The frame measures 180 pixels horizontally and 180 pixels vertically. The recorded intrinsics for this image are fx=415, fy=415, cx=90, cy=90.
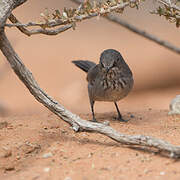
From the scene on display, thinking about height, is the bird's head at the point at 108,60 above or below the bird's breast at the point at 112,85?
above

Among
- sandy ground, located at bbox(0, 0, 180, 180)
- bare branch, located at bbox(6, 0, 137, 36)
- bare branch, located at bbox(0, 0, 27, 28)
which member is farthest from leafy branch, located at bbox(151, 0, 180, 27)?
bare branch, located at bbox(0, 0, 27, 28)

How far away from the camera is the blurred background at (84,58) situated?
10.2 meters

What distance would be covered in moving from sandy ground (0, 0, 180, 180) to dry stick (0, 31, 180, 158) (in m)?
0.09

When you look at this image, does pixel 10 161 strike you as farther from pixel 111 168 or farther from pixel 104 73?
pixel 104 73

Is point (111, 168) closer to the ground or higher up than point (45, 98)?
closer to the ground

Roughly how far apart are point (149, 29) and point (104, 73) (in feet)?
35.7

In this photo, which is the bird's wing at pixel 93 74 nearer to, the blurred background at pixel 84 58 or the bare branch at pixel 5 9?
the blurred background at pixel 84 58

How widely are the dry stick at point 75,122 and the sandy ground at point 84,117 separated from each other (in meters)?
0.09

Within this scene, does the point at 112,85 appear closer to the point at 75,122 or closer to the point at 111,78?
the point at 111,78

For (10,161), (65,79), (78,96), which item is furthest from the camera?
(65,79)

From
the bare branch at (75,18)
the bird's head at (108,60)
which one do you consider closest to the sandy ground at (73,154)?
the bird's head at (108,60)

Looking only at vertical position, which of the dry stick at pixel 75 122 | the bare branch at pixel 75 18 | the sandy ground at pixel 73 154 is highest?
the bare branch at pixel 75 18

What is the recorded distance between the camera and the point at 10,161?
11.9 feet

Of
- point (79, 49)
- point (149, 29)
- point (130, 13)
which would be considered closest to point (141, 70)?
point (79, 49)
